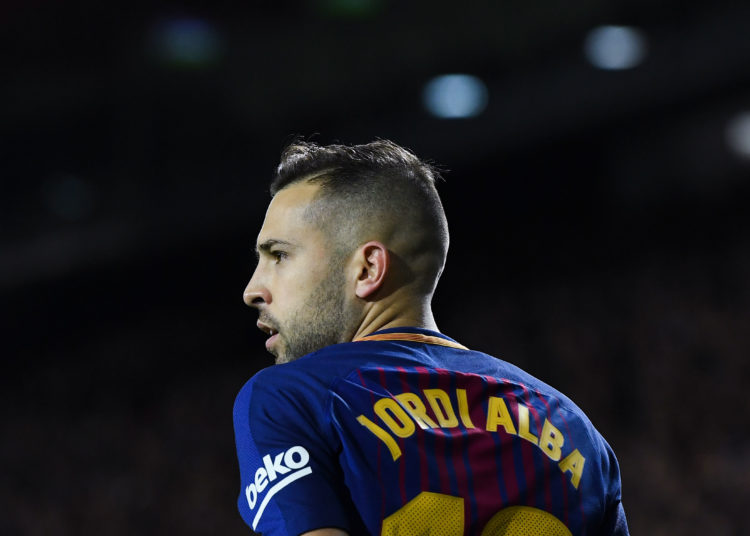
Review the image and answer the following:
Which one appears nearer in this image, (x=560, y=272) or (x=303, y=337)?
(x=303, y=337)

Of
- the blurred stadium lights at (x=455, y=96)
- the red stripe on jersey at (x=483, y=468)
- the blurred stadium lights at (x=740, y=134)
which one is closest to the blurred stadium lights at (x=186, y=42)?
the blurred stadium lights at (x=455, y=96)

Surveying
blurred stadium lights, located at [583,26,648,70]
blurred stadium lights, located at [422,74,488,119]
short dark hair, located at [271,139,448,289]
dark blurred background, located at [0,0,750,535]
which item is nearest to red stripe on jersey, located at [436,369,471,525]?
short dark hair, located at [271,139,448,289]

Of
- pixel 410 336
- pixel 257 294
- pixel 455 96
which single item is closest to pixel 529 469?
pixel 410 336

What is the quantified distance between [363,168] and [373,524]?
641mm

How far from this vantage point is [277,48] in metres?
9.36

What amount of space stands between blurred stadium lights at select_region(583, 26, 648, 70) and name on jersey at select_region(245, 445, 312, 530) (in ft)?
26.6

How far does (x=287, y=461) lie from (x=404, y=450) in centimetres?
16

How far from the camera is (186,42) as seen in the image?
29.6 ft

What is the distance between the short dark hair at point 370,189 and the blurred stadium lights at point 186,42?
25.2ft

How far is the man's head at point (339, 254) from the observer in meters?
1.50

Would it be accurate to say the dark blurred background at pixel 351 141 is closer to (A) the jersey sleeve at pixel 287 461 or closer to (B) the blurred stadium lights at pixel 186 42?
(B) the blurred stadium lights at pixel 186 42

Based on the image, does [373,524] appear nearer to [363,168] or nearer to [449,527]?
[449,527]

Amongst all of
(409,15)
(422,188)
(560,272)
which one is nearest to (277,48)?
(409,15)

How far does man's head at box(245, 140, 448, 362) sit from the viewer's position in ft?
4.92
